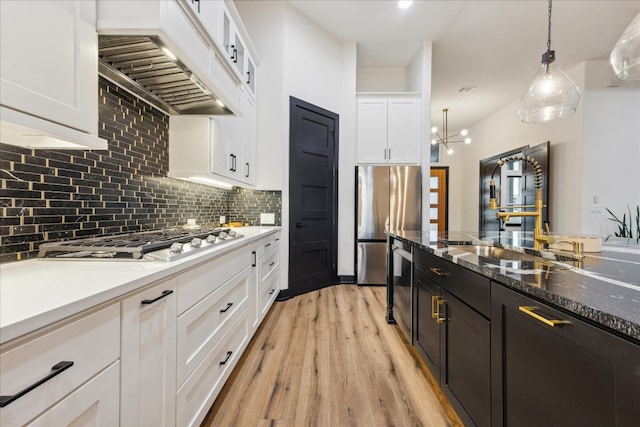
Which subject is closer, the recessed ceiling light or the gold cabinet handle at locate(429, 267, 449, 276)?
the gold cabinet handle at locate(429, 267, 449, 276)

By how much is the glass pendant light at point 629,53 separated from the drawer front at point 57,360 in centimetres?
262

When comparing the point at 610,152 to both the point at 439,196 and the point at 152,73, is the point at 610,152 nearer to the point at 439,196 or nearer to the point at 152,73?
the point at 439,196

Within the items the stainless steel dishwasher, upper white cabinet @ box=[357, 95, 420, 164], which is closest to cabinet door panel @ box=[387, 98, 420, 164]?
upper white cabinet @ box=[357, 95, 420, 164]

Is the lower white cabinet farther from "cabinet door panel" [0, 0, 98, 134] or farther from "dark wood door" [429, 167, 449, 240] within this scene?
"dark wood door" [429, 167, 449, 240]

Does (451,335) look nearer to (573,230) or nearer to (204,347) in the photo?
(204,347)

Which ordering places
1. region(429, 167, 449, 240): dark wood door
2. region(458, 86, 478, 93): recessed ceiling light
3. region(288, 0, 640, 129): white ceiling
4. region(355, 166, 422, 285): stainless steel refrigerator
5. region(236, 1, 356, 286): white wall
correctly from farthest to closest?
region(429, 167, 449, 240): dark wood door
region(458, 86, 478, 93): recessed ceiling light
region(355, 166, 422, 285): stainless steel refrigerator
region(236, 1, 356, 286): white wall
region(288, 0, 640, 129): white ceiling

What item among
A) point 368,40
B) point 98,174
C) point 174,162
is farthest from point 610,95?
point 98,174

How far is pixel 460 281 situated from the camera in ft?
4.08

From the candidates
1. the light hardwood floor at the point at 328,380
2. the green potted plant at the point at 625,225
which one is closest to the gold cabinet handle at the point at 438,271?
the light hardwood floor at the point at 328,380

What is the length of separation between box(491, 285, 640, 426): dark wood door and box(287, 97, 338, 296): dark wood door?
8.30ft

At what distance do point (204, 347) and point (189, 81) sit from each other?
1.46 meters

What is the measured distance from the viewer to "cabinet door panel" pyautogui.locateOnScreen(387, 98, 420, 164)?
398 cm

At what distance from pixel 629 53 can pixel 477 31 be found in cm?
260

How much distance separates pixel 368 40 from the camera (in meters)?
3.89
